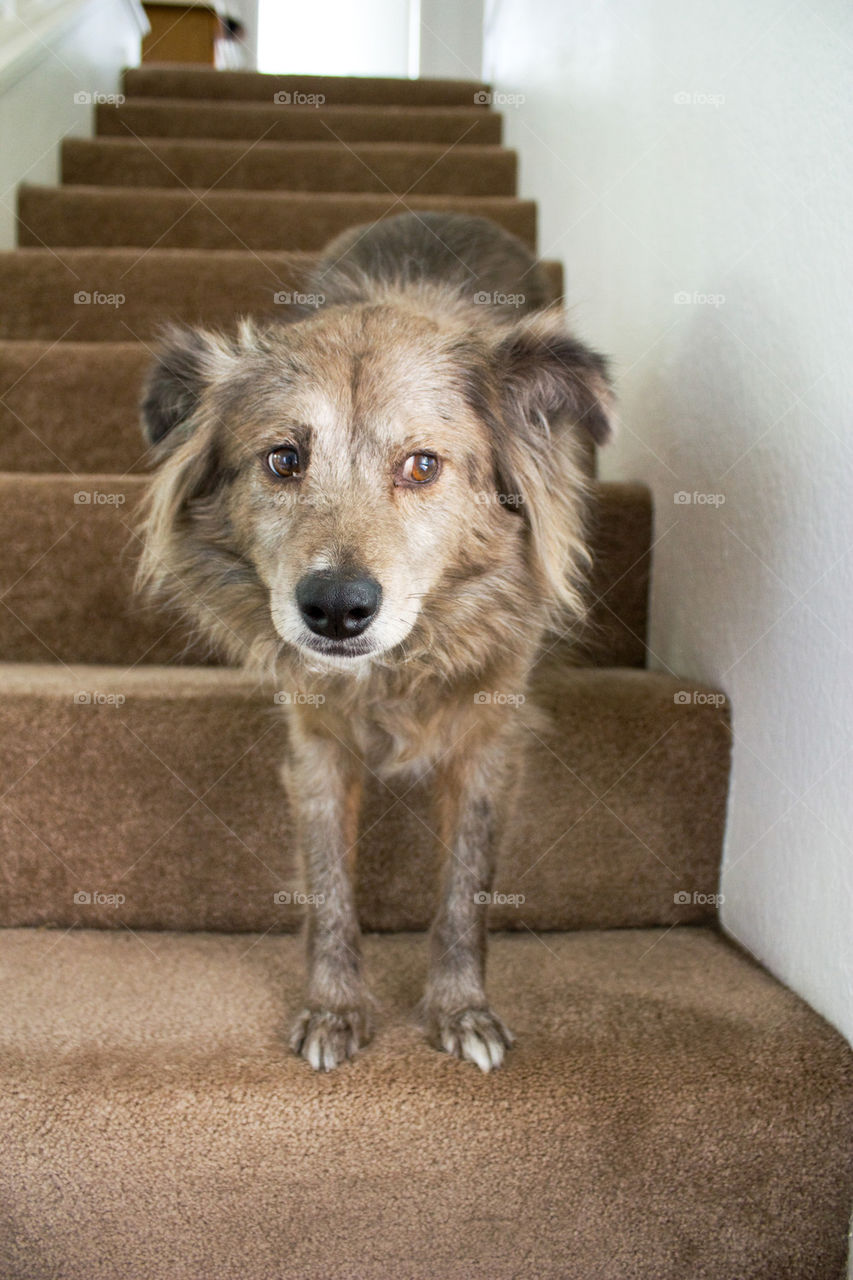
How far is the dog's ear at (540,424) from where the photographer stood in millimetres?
1472

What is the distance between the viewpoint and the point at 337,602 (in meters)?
1.21

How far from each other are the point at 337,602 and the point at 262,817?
0.58 metres

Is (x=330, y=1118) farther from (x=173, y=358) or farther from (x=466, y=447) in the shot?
(x=173, y=358)

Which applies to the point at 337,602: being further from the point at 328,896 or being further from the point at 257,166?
the point at 257,166

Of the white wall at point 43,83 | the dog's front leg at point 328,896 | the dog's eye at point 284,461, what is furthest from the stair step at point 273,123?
the dog's front leg at point 328,896

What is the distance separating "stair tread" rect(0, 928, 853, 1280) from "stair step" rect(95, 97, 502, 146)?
3.55 meters

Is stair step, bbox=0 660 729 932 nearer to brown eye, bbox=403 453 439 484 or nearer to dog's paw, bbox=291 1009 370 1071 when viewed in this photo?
dog's paw, bbox=291 1009 370 1071

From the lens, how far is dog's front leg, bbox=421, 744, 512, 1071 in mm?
1303

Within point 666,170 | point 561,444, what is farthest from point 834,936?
point 666,170

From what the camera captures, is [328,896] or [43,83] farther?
[43,83]

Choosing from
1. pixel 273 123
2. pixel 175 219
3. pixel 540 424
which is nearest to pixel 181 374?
pixel 540 424

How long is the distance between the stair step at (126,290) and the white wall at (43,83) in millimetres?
424

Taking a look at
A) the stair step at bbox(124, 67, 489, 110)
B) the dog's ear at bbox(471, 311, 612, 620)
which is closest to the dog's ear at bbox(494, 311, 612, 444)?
the dog's ear at bbox(471, 311, 612, 620)

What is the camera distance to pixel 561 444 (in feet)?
5.08
